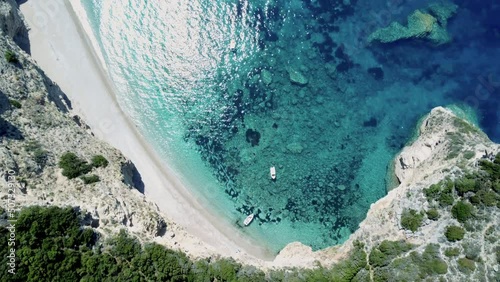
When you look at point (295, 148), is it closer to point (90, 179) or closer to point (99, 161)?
point (99, 161)

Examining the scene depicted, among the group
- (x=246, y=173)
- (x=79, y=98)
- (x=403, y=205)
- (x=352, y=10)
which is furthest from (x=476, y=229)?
(x=79, y=98)

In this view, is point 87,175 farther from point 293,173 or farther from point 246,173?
point 293,173

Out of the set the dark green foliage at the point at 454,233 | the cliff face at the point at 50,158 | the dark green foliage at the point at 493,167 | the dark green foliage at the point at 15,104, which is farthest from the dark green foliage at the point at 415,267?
the dark green foliage at the point at 15,104

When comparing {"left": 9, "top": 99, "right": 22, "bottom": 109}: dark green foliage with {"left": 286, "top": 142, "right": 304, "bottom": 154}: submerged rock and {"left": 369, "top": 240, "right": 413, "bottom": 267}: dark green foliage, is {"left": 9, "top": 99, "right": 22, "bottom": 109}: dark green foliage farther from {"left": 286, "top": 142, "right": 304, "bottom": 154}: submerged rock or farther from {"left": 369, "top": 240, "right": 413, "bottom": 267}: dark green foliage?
{"left": 369, "top": 240, "right": 413, "bottom": 267}: dark green foliage

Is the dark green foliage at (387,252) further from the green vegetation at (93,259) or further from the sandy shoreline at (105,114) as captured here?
the sandy shoreline at (105,114)

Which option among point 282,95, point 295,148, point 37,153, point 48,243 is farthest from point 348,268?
point 37,153
